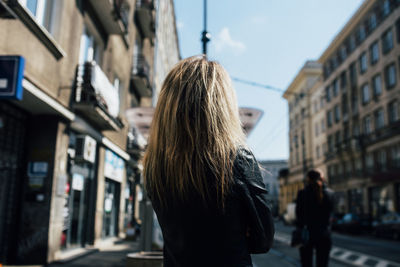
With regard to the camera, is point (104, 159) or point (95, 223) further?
point (104, 159)

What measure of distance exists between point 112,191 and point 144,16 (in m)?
8.54

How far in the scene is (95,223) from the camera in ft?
41.6

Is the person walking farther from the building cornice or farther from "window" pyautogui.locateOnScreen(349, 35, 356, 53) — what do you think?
"window" pyautogui.locateOnScreen(349, 35, 356, 53)

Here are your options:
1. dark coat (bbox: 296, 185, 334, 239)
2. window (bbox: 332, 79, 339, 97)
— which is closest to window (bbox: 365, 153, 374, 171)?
window (bbox: 332, 79, 339, 97)

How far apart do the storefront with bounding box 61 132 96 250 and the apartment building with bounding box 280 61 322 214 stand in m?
45.5

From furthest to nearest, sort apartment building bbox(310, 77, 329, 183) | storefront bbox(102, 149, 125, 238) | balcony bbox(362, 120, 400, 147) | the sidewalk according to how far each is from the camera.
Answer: apartment building bbox(310, 77, 329, 183)
balcony bbox(362, 120, 400, 147)
storefront bbox(102, 149, 125, 238)
the sidewalk

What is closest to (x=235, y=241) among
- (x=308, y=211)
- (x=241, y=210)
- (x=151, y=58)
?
(x=241, y=210)

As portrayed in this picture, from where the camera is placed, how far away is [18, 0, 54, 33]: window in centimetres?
836

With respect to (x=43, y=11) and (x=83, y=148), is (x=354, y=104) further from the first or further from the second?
(x=43, y=11)

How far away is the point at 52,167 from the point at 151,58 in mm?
16256

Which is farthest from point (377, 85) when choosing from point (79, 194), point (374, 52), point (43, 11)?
point (43, 11)

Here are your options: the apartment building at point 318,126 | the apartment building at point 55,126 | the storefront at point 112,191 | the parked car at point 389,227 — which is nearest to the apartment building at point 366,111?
the apartment building at point 318,126

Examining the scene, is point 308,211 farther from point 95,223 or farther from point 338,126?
point 338,126

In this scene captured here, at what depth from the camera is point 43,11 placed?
8.90m
